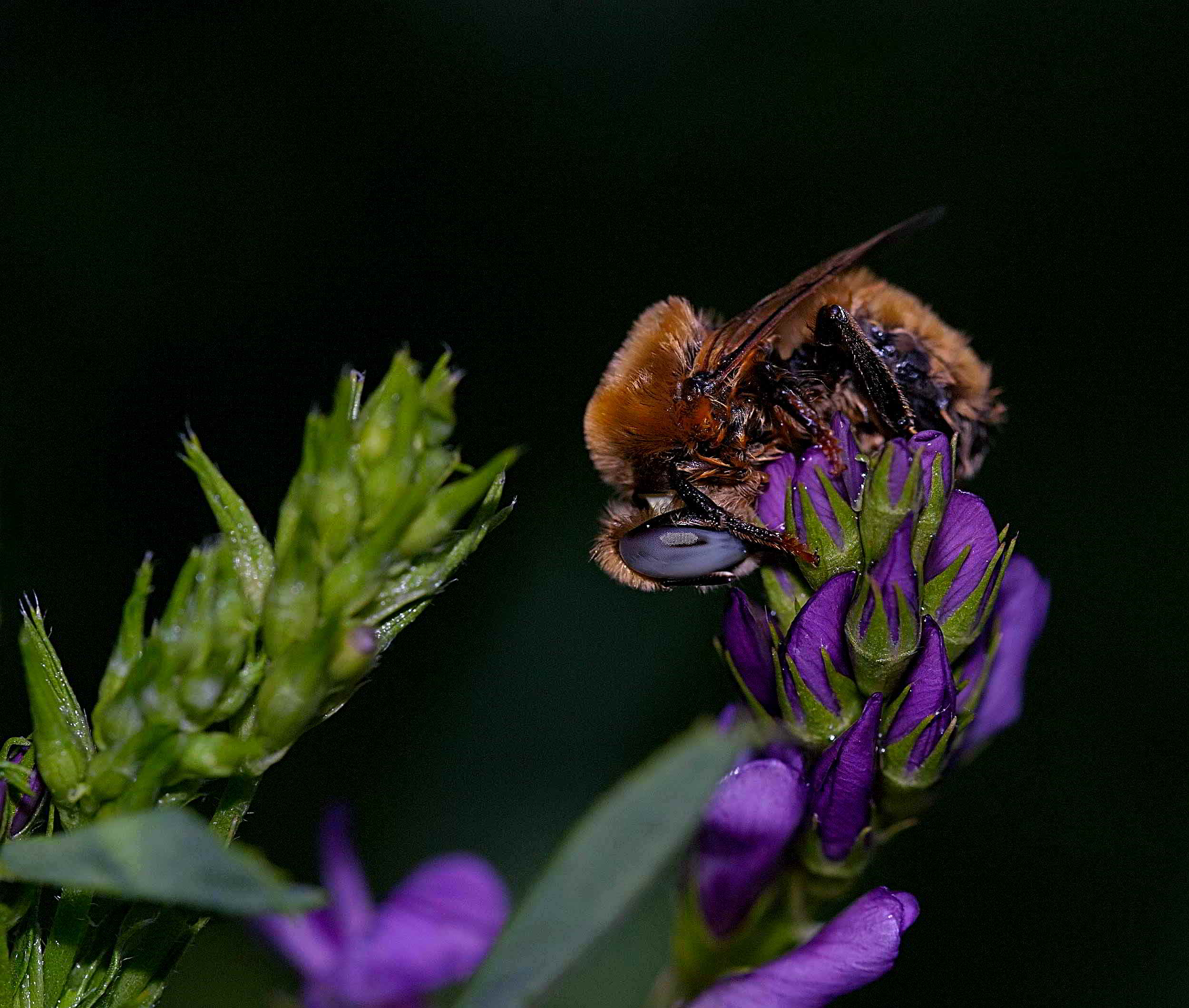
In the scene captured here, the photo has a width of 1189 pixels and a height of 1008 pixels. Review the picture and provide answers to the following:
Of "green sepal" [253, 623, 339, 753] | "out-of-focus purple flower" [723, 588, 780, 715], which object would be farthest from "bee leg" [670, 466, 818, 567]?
"green sepal" [253, 623, 339, 753]

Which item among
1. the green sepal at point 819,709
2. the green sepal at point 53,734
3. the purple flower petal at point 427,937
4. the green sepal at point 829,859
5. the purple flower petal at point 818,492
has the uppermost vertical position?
the green sepal at point 53,734

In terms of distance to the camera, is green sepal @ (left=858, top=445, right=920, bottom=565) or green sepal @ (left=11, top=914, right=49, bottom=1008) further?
green sepal @ (left=858, top=445, right=920, bottom=565)

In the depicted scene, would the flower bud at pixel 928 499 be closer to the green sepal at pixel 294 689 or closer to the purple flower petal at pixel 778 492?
the purple flower petal at pixel 778 492

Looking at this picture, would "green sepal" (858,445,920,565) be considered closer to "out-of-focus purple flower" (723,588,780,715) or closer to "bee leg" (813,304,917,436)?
"out-of-focus purple flower" (723,588,780,715)

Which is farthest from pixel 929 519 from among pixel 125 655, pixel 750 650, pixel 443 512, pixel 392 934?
pixel 392 934

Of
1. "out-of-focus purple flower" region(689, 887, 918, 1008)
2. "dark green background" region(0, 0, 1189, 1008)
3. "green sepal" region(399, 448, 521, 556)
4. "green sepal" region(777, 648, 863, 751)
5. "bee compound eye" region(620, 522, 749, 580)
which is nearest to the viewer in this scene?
"green sepal" region(399, 448, 521, 556)

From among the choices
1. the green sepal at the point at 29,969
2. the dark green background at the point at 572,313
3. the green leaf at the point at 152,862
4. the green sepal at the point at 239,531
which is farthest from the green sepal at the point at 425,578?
the dark green background at the point at 572,313

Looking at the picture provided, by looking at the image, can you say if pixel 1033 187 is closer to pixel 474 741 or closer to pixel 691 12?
pixel 691 12

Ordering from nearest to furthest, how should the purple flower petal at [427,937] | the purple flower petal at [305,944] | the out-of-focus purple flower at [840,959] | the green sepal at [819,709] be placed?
the out-of-focus purple flower at [840,959], the green sepal at [819,709], the purple flower petal at [427,937], the purple flower petal at [305,944]
